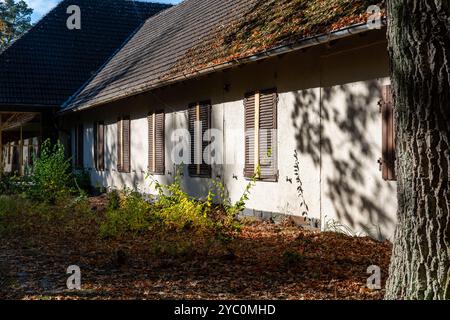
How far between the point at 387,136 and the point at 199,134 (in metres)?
6.21

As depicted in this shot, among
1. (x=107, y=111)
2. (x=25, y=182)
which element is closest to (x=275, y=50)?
(x=25, y=182)

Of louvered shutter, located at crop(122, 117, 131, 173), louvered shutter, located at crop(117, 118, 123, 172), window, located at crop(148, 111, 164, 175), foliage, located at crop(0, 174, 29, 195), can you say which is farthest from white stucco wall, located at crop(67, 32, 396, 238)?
louvered shutter, located at crop(117, 118, 123, 172)

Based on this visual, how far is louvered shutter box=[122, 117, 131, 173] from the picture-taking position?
1834 centimetres

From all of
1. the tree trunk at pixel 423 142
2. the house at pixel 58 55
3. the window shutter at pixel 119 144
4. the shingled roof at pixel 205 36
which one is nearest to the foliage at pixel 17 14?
the house at pixel 58 55

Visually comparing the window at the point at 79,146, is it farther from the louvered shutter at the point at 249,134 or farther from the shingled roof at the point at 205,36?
the louvered shutter at the point at 249,134

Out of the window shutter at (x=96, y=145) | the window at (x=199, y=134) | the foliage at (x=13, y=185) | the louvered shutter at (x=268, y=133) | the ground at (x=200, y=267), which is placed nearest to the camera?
the ground at (x=200, y=267)

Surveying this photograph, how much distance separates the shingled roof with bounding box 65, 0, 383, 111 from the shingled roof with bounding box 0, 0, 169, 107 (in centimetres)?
117

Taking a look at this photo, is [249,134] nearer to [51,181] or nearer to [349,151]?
[349,151]

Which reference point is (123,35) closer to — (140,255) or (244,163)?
(244,163)

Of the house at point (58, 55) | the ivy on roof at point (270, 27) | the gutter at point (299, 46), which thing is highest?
the house at point (58, 55)

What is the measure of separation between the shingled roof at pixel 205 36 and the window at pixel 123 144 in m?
1.08

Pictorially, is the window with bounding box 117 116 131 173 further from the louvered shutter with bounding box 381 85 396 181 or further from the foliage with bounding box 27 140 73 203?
the louvered shutter with bounding box 381 85 396 181

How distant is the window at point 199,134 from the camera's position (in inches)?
526

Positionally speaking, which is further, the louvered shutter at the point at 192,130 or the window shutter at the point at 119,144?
the window shutter at the point at 119,144
